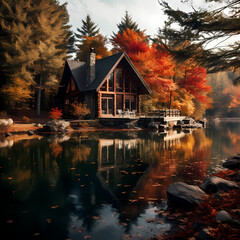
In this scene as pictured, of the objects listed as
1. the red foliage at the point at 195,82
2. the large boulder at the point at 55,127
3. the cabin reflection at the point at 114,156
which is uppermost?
the red foliage at the point at 195,82

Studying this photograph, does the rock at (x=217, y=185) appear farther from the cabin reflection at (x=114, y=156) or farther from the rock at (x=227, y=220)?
the cabin reflection at (x=114, y=156)

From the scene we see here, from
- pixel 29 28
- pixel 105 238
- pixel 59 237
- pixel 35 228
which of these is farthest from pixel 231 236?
pixel 29 28

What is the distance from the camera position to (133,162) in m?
9.96

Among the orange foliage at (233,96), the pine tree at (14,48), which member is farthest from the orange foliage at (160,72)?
the orange foliage at (233,96)

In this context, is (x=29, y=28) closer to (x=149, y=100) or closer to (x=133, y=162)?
(x=149, y=100)

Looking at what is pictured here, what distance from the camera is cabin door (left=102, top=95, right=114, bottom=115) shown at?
28078mm

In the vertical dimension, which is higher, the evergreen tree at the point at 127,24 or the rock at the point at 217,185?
the evergreen tree at the point at 127,24

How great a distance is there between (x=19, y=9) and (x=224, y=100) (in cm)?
5012

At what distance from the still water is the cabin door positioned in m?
16.5

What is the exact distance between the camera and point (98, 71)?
2895 centimetres

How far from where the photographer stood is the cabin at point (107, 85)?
26984mm

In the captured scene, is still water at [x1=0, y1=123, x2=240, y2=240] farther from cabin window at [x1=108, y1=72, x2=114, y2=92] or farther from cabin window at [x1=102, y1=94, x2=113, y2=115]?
cabin window at [x1=108, y1=72, x2=114, y2=92]

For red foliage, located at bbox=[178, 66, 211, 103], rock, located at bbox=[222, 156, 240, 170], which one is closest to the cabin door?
red foliage, located at bbox=[178, 66, 211, 103]

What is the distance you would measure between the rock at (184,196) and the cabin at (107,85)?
20.6 metres
